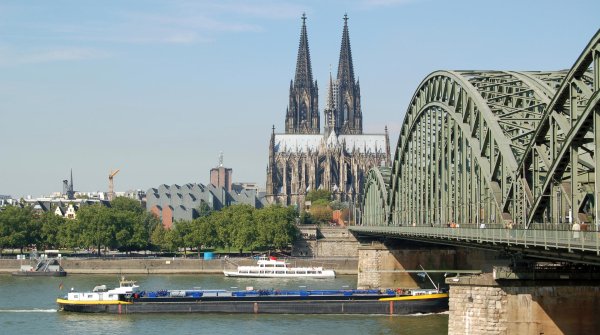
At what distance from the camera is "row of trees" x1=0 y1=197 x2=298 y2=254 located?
13562cm

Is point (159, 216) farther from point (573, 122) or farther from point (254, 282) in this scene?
point (573, 122)

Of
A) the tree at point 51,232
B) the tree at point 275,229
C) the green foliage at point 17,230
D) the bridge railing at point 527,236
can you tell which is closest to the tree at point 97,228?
the tree at point 51,232

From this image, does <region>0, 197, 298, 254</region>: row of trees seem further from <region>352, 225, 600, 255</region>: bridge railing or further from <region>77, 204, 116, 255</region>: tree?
<region>352, 225, 600, 255</region>: bridge railing

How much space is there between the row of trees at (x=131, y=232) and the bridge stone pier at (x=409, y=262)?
50892 millimetres

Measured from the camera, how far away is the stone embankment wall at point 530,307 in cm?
4166

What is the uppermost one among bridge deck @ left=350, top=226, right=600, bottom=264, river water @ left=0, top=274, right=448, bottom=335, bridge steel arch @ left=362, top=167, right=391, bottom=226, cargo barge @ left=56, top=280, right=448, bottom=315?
bridge steel arch @ left=362, top=167, right=391, bottom=226

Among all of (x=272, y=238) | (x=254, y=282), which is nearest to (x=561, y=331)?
(x=254, y=282)

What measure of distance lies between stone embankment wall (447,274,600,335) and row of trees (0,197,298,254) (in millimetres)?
94610

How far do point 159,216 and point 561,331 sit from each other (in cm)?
15253

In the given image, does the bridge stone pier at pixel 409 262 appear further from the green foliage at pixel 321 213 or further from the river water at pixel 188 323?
the green foliage at pixel 321 213

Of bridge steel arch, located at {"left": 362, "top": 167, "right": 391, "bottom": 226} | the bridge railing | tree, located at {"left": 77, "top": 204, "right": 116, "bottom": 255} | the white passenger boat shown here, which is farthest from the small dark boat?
the bridge railing

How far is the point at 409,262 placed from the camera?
283 ft

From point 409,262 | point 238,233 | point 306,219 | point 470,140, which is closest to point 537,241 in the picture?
point 470,140

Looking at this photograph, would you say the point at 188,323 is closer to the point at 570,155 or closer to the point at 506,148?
the point at 506,148
